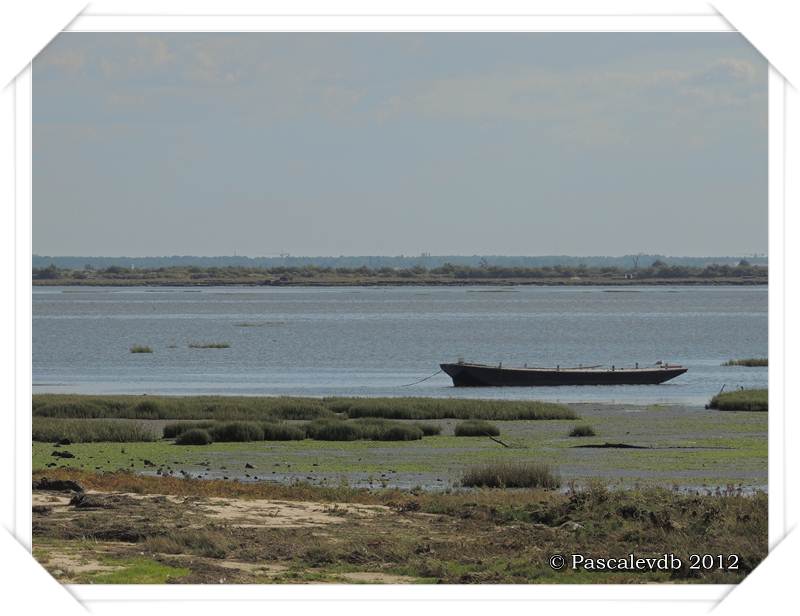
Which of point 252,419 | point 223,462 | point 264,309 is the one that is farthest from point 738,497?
point 264,309

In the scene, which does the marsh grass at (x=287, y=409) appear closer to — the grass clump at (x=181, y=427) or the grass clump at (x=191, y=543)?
the grass clump at (x=181, y=427)

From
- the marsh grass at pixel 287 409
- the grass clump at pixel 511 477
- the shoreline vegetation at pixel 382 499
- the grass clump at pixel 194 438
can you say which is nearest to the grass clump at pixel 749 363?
the marsh grass at pixel 287 409

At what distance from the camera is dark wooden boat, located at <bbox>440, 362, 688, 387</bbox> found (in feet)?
164

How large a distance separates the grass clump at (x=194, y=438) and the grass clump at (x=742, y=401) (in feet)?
56.4

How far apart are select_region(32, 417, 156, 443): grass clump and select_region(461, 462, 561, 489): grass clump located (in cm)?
1035

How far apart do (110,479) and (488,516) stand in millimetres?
6763

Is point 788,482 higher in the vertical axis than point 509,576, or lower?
higher

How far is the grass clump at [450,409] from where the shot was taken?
114ft

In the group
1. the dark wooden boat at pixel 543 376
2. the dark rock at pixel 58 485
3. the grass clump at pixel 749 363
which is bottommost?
the grass clump at pixel 749 363

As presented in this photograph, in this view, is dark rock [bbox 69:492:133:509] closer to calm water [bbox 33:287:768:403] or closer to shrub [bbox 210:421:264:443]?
shrub [bbox 210:421:264:443]

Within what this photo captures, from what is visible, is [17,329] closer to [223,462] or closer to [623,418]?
[223,462]

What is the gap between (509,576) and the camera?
45.1 ft

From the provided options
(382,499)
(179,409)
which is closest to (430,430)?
(179,409)
